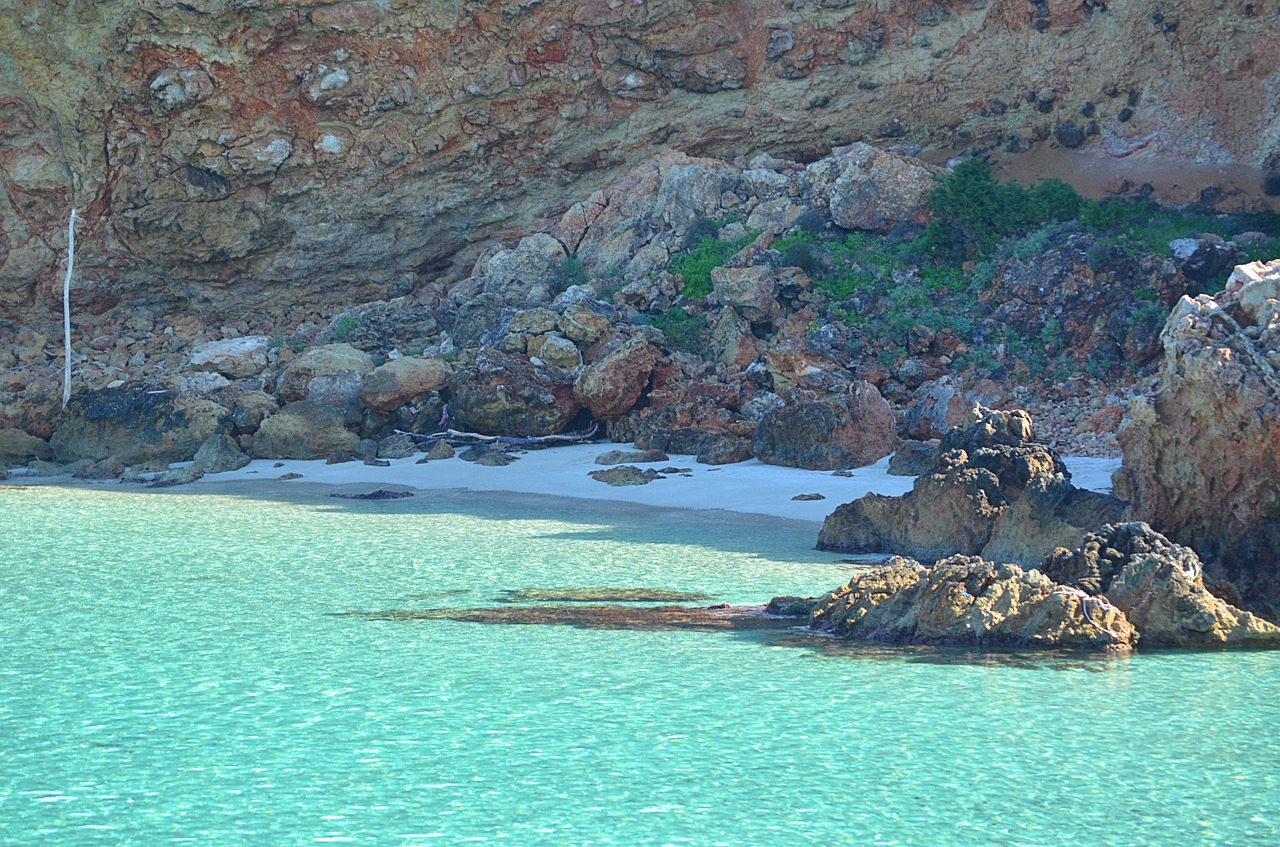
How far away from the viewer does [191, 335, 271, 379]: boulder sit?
23.1 m

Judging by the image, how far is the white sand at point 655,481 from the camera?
12703 millimetres

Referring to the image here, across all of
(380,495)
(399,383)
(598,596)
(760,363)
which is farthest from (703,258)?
(598,596)

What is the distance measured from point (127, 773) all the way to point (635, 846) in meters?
1.92

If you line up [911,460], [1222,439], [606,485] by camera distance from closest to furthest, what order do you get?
[1222,439], [911,460], [606,485]

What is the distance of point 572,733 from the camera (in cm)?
490

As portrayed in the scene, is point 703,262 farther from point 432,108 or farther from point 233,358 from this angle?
point 233,358

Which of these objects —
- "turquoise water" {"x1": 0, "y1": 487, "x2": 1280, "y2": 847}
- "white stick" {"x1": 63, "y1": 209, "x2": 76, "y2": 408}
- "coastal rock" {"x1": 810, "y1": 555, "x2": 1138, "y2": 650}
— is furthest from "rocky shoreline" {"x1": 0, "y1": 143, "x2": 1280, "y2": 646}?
"turquoise water" {"x1": 0, "y1": 487, "x2": 1280, "y2": 847}

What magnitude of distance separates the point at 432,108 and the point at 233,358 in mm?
6275

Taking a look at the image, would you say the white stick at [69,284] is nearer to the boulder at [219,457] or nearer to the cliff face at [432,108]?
the cliff face at [432,108]

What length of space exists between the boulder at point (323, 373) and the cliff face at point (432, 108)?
6129 millimetres

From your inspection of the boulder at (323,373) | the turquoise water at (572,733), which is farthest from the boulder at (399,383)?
the turquoise water at (572,733)

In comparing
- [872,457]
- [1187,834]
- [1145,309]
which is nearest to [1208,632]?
[1187,834]

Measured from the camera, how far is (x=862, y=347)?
19.0m

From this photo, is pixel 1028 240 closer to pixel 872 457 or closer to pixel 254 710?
pixel 872 457
